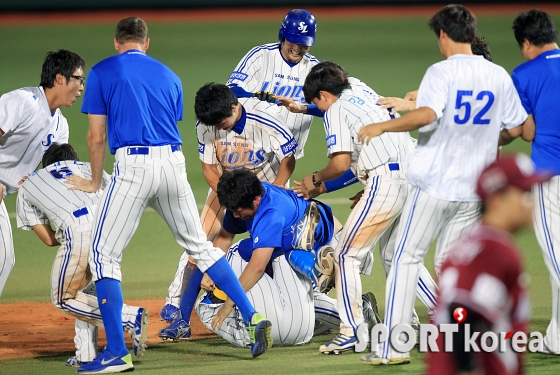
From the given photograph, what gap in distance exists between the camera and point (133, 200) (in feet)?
15.9

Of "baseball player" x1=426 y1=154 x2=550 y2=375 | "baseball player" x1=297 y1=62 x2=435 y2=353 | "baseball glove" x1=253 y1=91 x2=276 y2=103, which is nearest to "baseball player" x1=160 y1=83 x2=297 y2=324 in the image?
"baseball glove" x1=253 y1=91 x2=276 y2=103

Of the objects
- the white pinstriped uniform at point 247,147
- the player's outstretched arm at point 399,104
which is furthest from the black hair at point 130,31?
the player's outstretched arm at point 399,104

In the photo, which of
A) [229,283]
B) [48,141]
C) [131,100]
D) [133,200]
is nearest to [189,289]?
[229,283]

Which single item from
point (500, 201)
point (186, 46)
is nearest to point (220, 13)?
point (186, 46)

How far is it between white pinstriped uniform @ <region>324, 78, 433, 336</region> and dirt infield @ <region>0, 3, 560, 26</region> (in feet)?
58.4

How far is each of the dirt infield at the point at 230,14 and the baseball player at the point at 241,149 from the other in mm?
16925

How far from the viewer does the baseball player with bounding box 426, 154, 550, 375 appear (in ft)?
8.14

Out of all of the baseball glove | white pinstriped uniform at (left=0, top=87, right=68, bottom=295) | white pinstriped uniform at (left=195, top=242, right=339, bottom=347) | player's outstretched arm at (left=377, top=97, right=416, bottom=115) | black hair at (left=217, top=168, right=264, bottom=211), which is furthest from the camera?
the baseball glove

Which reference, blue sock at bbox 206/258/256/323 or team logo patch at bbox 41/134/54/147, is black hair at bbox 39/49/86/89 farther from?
blue sock at bbox 206/258/256/323

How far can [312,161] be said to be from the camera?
12.4 meters

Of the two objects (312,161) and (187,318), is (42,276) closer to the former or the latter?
(187,318)

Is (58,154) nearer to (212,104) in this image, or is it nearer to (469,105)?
(212,104)

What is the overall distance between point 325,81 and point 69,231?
1.93 meters

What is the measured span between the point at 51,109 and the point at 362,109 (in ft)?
7.84
